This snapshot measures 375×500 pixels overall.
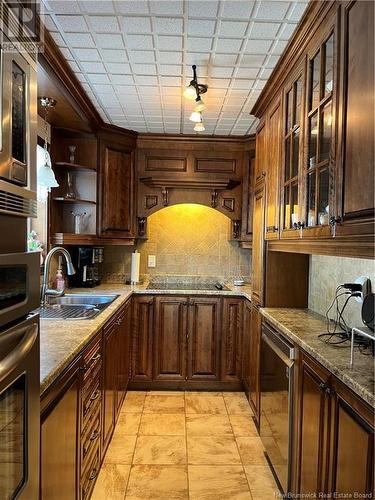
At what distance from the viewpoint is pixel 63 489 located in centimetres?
140

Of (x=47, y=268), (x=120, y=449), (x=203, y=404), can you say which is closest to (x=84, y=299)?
(x=47, y=268)

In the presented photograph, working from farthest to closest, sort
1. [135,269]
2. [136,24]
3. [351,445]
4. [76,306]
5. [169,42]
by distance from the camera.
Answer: [135,269], [76,306], [169,42], [136,24], [351,445]

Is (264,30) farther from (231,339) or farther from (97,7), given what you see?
(231,339)

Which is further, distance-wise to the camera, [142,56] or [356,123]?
[142,56]

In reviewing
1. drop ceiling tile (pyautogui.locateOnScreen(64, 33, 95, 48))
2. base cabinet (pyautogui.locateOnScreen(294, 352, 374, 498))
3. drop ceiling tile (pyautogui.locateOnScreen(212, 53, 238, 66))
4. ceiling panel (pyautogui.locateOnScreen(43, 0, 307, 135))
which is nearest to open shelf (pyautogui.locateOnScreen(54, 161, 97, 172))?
ceiling panel (pyautogui.locateOnScreen(43, 0, 307, 135))

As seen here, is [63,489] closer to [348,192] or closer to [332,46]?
[348,192]

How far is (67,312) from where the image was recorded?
94.8 inches

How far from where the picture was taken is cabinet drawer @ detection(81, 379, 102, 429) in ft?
5.68

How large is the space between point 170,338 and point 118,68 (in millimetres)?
2278

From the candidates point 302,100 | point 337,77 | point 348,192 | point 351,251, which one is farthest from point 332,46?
point 351,251

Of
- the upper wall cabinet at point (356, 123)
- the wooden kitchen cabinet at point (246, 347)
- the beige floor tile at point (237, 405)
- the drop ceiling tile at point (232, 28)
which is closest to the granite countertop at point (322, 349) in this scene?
the upper wall cabinet at point (356, 123)

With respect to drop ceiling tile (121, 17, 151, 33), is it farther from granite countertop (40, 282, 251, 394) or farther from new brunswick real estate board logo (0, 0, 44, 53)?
granite countertop (40, 282, 251, 394)

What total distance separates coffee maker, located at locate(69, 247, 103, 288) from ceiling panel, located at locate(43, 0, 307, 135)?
131cm

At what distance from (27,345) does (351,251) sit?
3.79 feet
